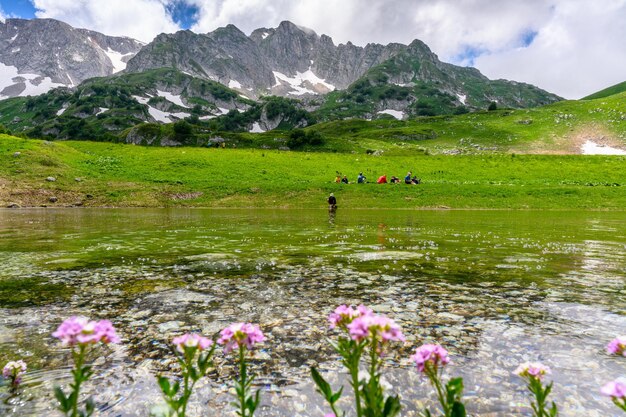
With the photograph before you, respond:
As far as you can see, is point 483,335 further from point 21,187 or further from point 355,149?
point 355,149

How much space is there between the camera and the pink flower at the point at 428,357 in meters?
3.04

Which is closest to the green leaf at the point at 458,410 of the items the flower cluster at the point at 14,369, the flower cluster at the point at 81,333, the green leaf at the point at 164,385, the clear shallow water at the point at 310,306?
the green leaf at the point at 164,385

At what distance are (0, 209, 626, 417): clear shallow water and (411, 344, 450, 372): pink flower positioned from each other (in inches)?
96.3

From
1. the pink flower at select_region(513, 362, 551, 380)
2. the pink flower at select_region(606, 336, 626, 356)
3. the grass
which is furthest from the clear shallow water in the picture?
the grass

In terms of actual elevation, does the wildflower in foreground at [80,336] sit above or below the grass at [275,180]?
above

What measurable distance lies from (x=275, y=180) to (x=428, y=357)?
187 feet

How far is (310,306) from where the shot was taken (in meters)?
9.16

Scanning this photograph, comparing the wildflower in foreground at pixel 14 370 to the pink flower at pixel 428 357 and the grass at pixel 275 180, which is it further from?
the grass at pixel 275 180

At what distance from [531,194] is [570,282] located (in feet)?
152

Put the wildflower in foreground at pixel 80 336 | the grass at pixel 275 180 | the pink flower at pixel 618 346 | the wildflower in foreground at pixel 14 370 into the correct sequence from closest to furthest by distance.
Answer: the wildflower in foreground at pixel 80 336
the pink flower at pixel 618 346
the wildflower in foreground at pixel 14 370
the grass at pixel 275 180

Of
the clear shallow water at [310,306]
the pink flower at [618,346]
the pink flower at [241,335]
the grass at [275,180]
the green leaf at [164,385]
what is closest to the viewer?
the green leaf at [164,385]

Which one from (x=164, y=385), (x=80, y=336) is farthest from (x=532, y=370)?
(x=80, y=336)

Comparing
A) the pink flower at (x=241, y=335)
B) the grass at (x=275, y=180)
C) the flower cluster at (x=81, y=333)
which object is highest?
the flower cluster at (x=81, y=333)

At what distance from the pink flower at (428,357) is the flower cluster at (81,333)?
226 centimetres
